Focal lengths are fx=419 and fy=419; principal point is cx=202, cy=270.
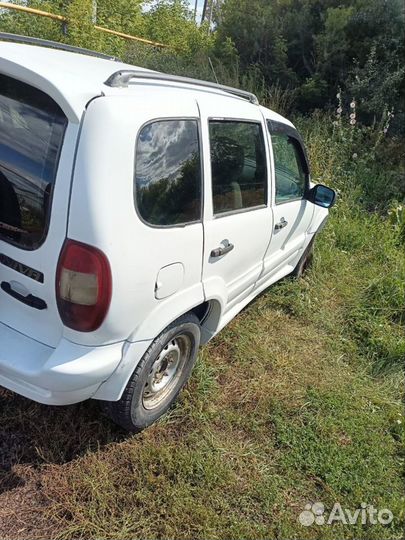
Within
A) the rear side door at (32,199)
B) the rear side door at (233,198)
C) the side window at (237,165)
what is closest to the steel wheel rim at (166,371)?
the rear side door at (233,198)

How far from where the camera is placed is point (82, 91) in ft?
5.55

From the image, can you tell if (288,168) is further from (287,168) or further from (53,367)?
(53,367)

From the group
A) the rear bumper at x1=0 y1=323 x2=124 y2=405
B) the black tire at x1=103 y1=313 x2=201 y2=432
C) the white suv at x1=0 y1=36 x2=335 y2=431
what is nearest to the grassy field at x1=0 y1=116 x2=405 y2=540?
the black tire at x1=103 y1=313 x2=201 y2=432

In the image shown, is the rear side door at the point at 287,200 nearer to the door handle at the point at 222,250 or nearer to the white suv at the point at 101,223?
the door handle at the point at 222,250

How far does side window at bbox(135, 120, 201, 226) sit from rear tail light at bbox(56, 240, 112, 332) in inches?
12.3

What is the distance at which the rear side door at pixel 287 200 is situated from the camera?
3.13m

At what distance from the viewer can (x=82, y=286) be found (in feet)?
5.78

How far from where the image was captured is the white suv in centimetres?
170

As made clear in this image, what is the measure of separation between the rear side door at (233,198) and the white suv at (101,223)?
2 cm

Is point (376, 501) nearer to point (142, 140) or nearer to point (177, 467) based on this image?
point (177, 467)

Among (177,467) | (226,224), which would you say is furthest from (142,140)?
(177,467)

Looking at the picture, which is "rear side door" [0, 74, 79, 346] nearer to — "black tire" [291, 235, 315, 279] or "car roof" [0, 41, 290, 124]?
"car roof" [0, 41, 290, 124]

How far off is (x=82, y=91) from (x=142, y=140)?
0.31 m

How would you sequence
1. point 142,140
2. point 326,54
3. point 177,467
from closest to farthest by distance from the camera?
point 142,140 < point 177,467 < point 326,54
